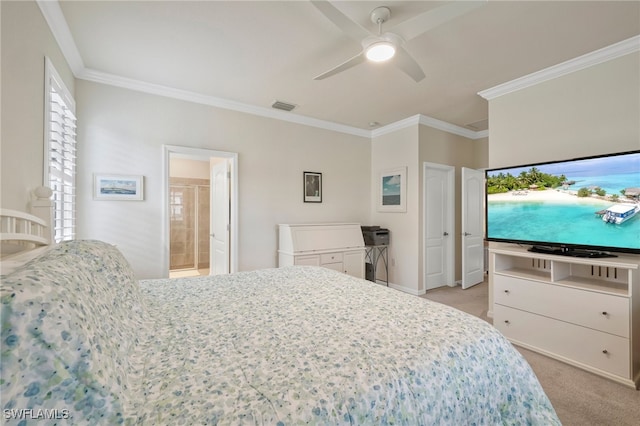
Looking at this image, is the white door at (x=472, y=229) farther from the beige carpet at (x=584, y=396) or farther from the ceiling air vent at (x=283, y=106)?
the ceiling air vent at (x=283, y=106)

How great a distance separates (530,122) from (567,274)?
1572mm

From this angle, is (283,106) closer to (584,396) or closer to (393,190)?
(393,190)


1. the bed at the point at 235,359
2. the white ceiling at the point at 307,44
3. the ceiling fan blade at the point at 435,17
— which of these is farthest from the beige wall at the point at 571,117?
the bed at the point at 235,359

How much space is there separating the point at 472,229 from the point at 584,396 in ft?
8.87

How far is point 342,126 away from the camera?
4539mm

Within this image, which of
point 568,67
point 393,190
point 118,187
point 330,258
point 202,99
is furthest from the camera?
point 393,190

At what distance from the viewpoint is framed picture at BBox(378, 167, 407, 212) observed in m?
4.35

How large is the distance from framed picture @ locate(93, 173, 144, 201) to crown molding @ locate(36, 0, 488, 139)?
0.98 m

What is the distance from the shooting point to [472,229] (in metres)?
4.35

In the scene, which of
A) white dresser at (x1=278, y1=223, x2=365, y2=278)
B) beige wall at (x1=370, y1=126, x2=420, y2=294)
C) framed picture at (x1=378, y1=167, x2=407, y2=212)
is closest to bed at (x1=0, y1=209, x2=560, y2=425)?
white dresser at (x1=278, y1=223, x2=365, y2=278)

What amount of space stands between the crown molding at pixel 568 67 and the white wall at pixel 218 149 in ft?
7.01

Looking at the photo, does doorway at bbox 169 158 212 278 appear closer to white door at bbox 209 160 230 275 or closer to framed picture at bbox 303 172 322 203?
white door at bbox 209 160 230 275

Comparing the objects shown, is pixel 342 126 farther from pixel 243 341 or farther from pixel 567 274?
pixel 243 341

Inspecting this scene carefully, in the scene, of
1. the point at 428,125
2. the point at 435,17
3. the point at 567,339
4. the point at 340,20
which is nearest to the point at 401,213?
the point at 428,125
